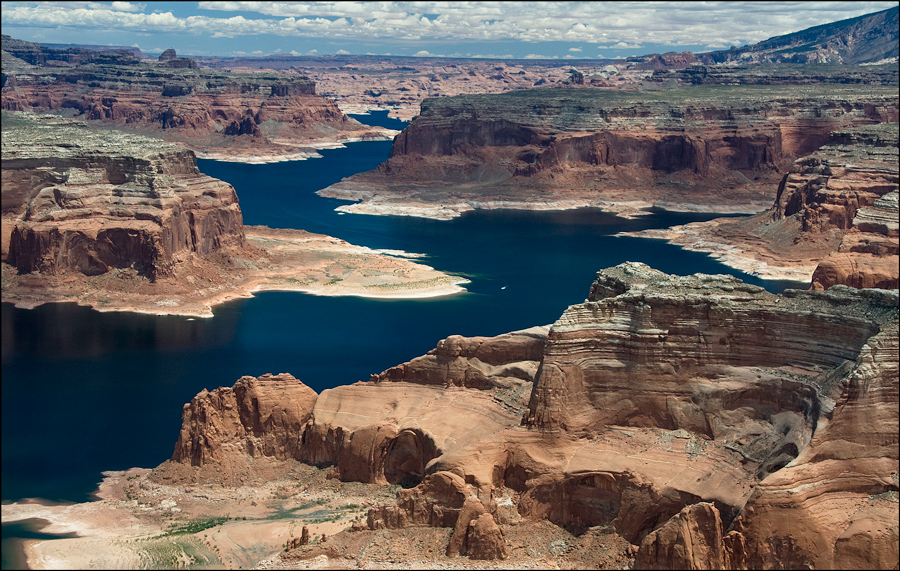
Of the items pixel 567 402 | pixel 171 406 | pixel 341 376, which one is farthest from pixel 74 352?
pixel 567 402

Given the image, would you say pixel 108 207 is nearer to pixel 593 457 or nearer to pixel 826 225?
pixel 593 457

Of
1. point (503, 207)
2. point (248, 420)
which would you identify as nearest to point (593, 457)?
point (248, 420)

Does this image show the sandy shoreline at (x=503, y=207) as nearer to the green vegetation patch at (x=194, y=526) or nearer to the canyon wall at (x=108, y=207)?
the canyon wall at (x=108, y=207)

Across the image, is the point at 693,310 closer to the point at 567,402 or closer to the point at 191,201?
the point at 567,402

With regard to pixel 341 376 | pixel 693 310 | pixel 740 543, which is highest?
pixel 693 310

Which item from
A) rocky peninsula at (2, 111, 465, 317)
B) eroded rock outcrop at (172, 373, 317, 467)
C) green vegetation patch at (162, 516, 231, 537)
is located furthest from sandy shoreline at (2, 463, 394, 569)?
rocky peninsula at (2, 111, 465, 317)

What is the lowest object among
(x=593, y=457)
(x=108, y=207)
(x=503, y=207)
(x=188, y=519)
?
(x=503, y=207)
